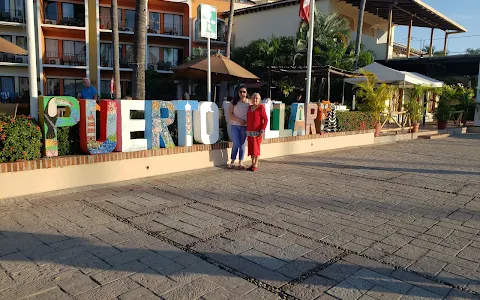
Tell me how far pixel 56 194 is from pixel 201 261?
3131 mm

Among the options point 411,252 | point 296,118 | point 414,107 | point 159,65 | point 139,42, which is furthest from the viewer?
point 159,65

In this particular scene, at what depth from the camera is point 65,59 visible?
30484 millimetres

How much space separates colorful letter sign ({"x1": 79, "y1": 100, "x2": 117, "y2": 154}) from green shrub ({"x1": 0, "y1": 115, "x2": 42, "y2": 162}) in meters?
0.67

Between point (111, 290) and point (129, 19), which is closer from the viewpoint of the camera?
point (111, 290)

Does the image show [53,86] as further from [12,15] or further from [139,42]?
[139,42]

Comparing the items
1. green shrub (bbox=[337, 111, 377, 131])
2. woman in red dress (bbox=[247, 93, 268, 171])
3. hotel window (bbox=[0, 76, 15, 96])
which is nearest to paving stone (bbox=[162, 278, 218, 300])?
woman in red dress (bbox=[247, 93, 268, 171])

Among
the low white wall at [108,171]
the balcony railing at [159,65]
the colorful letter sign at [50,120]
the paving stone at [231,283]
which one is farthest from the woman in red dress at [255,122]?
the balcony railing at [159,65]

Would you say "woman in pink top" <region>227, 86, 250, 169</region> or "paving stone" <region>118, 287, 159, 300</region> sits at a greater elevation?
"woman in pink top" <region>227, 86, 250, 169</region>

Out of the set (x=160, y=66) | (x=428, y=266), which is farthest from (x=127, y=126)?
(x=160, y=66)

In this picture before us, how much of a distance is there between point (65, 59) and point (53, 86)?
245 centimetres

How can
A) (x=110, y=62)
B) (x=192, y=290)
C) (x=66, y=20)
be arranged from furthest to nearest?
(x=110, y=62), (x=66, y=20), (x=192, y=290)

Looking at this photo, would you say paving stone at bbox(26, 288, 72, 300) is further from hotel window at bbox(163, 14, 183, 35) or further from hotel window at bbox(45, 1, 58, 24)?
hotel window at bbox(163, 14, 183, 35)

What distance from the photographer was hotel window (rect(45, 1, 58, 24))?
3025 centimetres

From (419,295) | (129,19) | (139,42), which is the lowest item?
(419,295)
